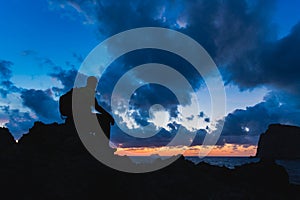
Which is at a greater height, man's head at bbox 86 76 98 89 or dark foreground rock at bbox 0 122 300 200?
man's head at bbox 86 76 98 89

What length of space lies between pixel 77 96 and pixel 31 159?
267 inches

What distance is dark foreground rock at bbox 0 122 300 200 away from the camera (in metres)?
16.8

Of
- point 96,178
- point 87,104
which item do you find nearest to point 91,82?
point 87,104

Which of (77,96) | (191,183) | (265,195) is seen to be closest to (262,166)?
(265,195)

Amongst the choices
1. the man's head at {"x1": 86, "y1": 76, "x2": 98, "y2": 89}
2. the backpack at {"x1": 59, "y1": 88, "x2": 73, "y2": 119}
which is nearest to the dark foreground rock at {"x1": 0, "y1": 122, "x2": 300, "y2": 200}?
the backpack at {"x1": 59, "y1": 88, "x2": 73, "y2": 119}

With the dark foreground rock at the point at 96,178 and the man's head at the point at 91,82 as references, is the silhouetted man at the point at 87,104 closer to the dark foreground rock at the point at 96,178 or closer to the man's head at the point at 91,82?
the man's head at the point at 91,82

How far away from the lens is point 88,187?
58.2 ft

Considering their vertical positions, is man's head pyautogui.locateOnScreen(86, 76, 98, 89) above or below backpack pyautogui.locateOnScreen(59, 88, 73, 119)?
above

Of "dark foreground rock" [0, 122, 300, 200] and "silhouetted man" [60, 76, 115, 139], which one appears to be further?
"silhouetted man" [60, 76, 115, 139]

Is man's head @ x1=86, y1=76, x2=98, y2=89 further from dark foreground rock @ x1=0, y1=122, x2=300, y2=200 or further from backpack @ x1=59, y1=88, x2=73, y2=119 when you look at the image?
dark foreground rock @ x1=0, y1=122, x2=300, y2=200

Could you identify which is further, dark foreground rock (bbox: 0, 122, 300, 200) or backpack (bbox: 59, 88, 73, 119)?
backpack (bbox: 59, 88, 73, 119)

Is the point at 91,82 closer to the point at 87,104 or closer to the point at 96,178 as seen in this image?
the point at 87,104

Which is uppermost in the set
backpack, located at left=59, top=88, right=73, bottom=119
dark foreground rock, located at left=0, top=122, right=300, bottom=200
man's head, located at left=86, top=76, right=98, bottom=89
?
man's head, located at left=86, top=76, right=98, bottom=89

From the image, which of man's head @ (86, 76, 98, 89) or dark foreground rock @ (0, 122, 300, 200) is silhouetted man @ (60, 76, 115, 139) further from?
dark foreground rock @ (0, 122, 300, 200)
